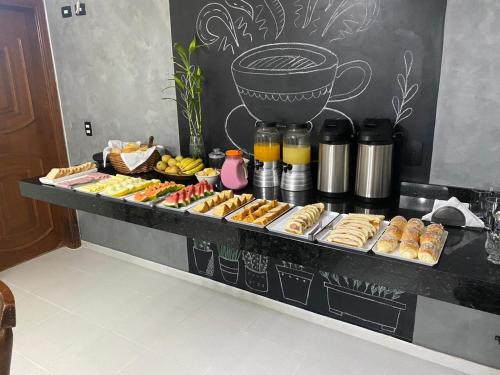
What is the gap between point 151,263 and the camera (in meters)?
3.21

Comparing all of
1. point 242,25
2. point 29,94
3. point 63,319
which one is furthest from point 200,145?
point 29,94

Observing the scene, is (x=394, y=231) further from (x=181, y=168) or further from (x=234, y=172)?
(x=181, y=168)

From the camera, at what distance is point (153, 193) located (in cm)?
202

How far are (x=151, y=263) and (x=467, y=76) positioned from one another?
255 centimetres

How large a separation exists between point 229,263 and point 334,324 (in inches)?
31.9

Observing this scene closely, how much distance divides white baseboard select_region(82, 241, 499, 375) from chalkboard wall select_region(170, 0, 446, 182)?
954 millimetres

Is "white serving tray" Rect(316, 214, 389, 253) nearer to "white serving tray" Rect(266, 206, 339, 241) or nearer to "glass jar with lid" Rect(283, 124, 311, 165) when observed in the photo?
"white serving tray" Rect(266, 206, 339, 241)

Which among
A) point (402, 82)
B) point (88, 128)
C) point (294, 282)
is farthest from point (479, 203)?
point (88, 128)

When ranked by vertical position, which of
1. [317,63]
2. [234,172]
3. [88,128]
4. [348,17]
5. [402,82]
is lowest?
[234,172]

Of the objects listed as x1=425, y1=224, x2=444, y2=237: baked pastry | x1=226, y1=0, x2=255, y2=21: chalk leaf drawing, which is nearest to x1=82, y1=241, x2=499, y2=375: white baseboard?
x1=425, y1=224, x2=444, y2=237: baked pastry

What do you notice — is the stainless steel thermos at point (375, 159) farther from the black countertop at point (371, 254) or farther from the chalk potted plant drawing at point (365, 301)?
the chalk potted plant drawing at point (365, 301)

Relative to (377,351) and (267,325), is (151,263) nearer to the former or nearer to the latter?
(267,325)

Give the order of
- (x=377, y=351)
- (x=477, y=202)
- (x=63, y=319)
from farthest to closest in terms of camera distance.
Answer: (x=63, y=319), (x=377, y=351), (x=477, y=202)

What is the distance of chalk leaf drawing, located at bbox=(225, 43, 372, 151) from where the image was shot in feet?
6.64
